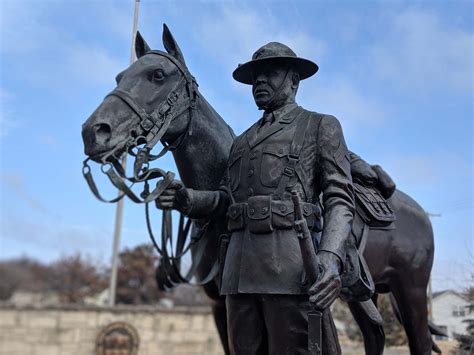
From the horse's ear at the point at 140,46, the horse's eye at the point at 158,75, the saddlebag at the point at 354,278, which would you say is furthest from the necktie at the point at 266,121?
the horse's ear at the point at 140,46

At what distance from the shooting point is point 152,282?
81.6ft

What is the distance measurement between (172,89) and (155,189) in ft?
1.87

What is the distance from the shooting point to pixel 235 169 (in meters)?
2.67

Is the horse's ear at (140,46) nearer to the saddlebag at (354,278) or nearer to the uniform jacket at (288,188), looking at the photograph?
the uniform jacket at (288,188)

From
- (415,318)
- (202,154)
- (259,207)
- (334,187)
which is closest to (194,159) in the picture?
(202,154)

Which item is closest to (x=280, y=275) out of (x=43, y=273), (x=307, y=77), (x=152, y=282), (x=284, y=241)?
(x=284, y=241)

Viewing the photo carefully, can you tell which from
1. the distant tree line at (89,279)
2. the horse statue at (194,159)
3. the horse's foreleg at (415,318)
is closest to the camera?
the horse statue at (194,159)

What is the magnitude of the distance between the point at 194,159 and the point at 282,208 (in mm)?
878

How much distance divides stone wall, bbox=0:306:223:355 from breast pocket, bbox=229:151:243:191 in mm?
9909

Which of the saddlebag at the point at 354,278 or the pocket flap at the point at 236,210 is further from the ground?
the pocket flap at the point at 236,210

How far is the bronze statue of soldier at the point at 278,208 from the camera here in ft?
7.56

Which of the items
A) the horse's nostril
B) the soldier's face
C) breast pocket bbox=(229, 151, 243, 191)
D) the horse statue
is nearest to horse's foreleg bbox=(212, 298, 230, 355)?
the horse statue

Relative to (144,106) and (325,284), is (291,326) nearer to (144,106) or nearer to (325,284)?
(325,284)

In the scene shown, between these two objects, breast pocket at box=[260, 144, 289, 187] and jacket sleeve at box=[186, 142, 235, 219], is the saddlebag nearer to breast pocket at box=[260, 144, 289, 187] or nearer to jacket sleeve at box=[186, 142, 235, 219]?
breast pocket at box=[260, 144, 289, 187]
